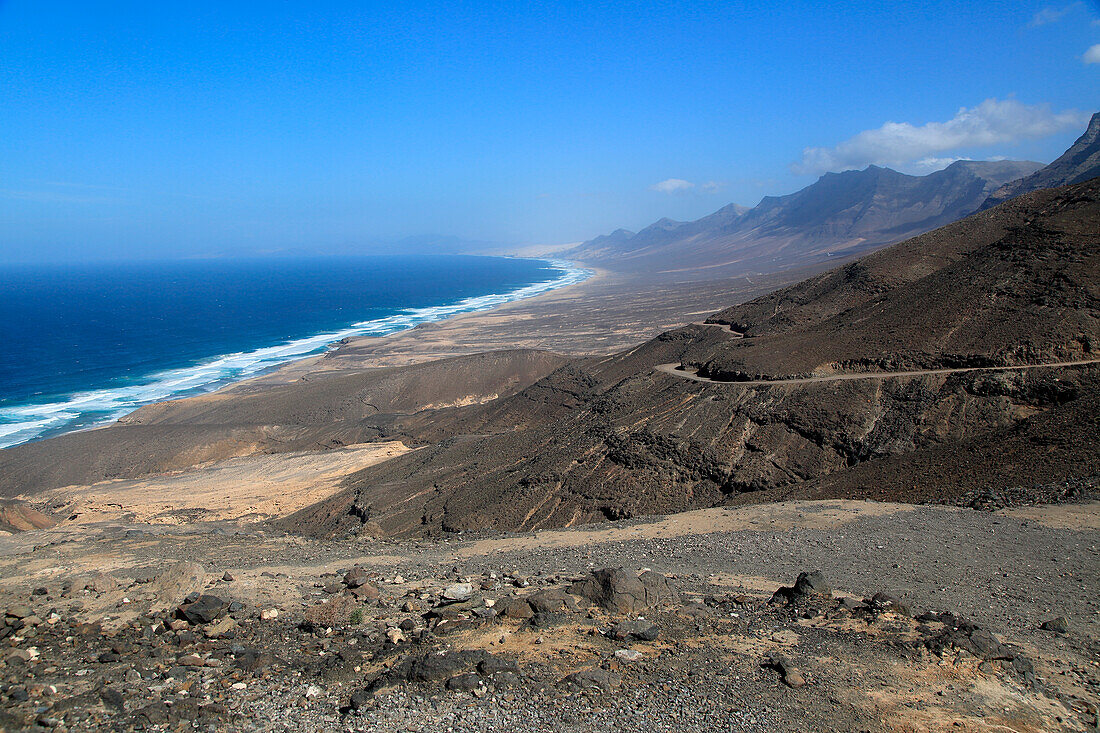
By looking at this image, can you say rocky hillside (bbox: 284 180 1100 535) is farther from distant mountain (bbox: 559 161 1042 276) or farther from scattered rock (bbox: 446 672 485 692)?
distant mountain (bbox: 559 161 1042 276)

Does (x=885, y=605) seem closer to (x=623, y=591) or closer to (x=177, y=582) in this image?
(x=623, y=591)

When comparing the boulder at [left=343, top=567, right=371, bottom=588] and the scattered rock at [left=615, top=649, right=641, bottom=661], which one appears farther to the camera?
the boulder at [left=343, top=567, right=371, bottom=588]

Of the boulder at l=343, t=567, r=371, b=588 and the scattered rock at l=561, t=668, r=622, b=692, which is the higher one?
the scattered rock at l=561, t=668, r=622, b=692

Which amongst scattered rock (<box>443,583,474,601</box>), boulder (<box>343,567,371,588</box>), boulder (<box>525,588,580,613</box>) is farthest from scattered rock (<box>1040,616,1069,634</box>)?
boulder (<box>343,567,371,588</box>)

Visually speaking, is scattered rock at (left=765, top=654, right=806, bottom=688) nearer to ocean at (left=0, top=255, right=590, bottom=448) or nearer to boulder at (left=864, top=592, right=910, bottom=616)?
boulder at (left=864, top=592, right=910, bottom=616)

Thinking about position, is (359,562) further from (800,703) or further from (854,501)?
(854,501)

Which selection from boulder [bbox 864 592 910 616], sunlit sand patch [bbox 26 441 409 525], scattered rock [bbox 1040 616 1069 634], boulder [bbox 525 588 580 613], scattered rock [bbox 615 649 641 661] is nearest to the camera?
scattered rock [bbox 615 649 641 661]

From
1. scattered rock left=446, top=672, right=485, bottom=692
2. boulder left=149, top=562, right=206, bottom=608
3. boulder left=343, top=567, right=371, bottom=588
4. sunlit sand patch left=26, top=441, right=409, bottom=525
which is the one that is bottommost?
sunlit sand patch left=26, top=441, right=409, bottom=525

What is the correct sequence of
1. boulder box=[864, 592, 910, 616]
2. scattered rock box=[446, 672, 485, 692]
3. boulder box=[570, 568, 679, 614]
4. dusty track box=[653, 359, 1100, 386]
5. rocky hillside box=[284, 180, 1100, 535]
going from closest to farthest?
scattered rock box=[446, 672, 485, 692], boulder box=[864, 592, 910, 616], boulder box=[570, 568, 679, 614], rocky hillside box=[284, 180, 1100, 535], dusty track box=[653, 359, 1100, 386]

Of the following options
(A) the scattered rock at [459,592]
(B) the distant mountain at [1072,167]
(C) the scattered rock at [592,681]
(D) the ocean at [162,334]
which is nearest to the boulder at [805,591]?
(C) the scattered rock at [592,681]

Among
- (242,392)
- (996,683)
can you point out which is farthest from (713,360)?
(242,392)
